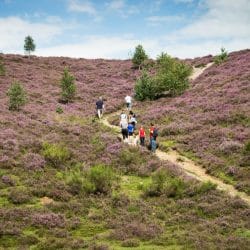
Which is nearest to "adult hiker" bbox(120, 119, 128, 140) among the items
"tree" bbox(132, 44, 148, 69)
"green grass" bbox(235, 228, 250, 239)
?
"green grass" bbox(235, 228, 250, 239)

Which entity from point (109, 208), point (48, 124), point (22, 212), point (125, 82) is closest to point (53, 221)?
point (22, 212)

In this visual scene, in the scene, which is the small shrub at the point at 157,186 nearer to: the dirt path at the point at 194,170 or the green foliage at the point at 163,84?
the dirt path at the point at 194,170

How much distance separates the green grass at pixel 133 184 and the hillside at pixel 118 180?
75mm

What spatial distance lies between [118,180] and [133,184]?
3.44ft

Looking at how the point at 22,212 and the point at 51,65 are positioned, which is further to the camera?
the point at 51,65

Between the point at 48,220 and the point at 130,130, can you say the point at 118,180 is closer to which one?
the point at 48,220

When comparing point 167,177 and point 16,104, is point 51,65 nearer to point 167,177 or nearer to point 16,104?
point 16,104

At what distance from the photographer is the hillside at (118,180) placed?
2041cm

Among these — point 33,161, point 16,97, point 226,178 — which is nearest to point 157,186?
point 226,178

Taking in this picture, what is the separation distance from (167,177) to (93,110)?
29.3 meters

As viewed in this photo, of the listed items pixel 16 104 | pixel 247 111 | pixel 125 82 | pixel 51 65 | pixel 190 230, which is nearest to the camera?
pixel 190 230

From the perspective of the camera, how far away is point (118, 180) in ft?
95.5

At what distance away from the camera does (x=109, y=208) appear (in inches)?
942

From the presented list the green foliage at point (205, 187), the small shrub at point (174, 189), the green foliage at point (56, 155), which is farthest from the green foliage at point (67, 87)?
the green foliage at point (205, 187)
